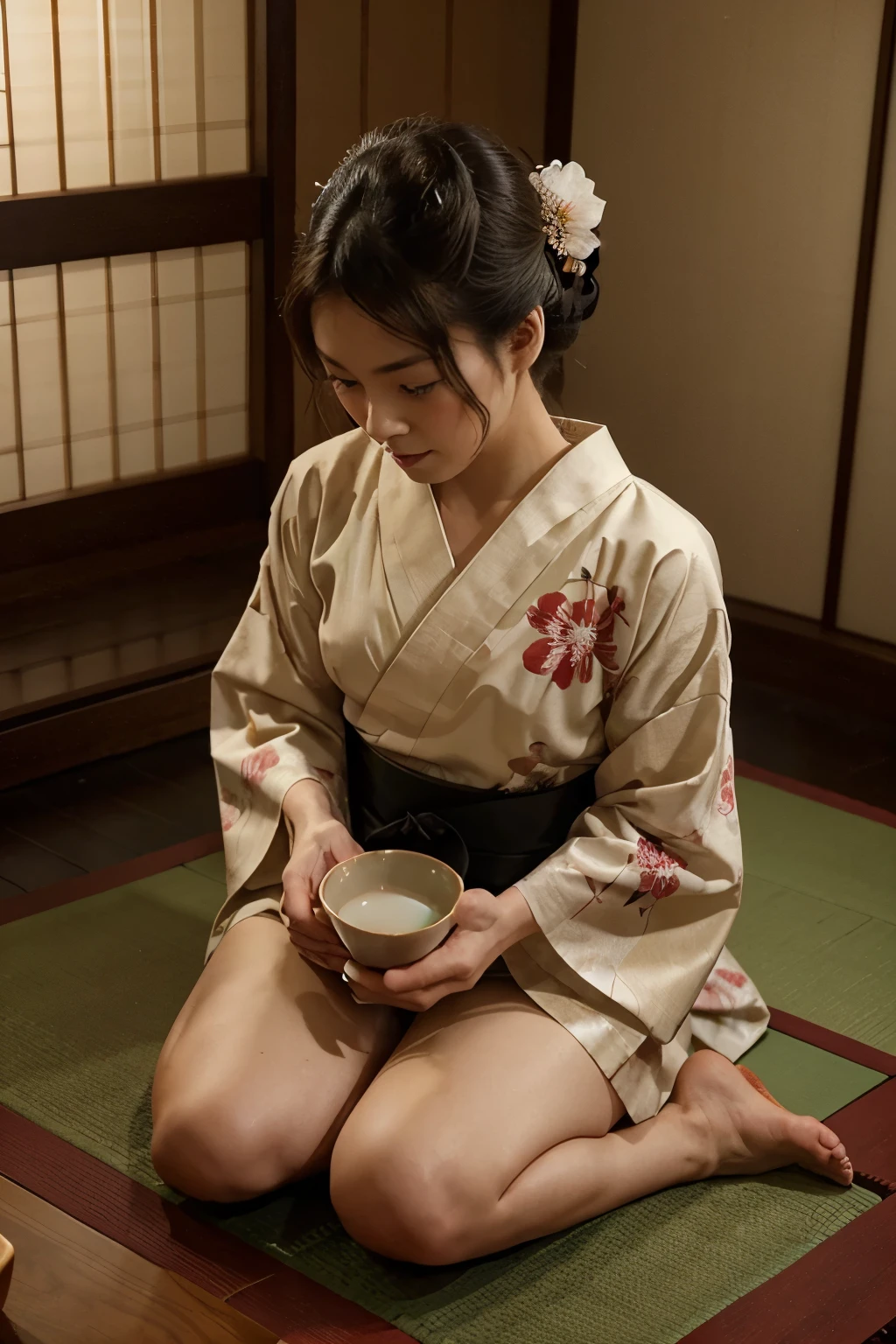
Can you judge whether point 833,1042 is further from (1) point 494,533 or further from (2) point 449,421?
(2) point 449,421

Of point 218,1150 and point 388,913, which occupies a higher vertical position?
point 388,913

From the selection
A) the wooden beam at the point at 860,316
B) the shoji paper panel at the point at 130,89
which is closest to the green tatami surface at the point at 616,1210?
the wooden beam at the point at 860,316

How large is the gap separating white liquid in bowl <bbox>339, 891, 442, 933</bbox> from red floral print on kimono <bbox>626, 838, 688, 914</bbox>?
26 centimetres

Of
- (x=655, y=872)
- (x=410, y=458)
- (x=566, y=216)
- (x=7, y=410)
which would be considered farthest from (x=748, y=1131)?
(x=7, y=410)

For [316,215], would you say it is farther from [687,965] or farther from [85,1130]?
[85,1130]

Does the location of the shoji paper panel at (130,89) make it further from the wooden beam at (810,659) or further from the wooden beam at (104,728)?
the wooden beam at (810,659)

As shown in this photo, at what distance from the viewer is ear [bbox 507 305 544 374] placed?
1896mm

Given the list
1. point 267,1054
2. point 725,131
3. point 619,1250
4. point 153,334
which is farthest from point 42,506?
point 619,1250

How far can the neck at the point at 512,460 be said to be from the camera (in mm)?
2045

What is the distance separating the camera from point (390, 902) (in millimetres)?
Result: 1968

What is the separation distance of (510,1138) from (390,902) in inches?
12.3

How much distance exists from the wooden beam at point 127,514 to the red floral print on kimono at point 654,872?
226cm

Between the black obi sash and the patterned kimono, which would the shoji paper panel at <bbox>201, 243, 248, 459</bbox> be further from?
the black obi sash

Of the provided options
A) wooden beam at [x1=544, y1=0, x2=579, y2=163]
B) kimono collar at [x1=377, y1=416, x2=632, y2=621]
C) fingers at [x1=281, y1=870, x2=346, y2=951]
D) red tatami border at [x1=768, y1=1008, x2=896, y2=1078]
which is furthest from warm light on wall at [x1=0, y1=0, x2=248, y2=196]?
red tatami border at [x1=768, y1=1008, x2=896, y2=1078]
